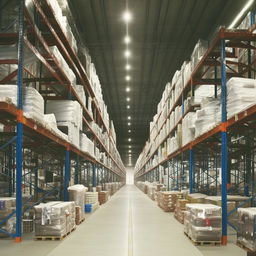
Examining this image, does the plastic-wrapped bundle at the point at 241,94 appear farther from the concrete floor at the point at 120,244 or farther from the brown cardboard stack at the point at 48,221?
the brown cardboard stack at the point at 48,221

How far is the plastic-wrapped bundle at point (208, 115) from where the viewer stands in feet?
30.0

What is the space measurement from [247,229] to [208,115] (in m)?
3.43

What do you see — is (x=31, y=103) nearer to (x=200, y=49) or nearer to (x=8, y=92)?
(x=8, y=92)

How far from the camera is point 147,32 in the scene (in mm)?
14992

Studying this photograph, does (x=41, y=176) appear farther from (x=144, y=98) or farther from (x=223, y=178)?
(x=223, y=178)

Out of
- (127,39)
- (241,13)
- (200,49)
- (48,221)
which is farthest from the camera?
(127,39)

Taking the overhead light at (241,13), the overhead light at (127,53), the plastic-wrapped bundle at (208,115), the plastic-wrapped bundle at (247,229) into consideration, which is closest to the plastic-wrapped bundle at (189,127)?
the plastic-wrapped bundle at (208,115)

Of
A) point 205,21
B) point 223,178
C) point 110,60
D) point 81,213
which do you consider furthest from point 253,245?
point 110,60

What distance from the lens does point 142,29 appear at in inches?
578

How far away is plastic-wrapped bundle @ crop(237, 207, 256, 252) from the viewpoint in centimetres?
639

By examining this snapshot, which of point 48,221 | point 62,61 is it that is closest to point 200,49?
point 62,61

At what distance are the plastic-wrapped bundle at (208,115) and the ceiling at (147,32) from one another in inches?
180

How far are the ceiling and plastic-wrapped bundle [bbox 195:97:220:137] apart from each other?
4582mm

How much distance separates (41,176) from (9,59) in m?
12.5
